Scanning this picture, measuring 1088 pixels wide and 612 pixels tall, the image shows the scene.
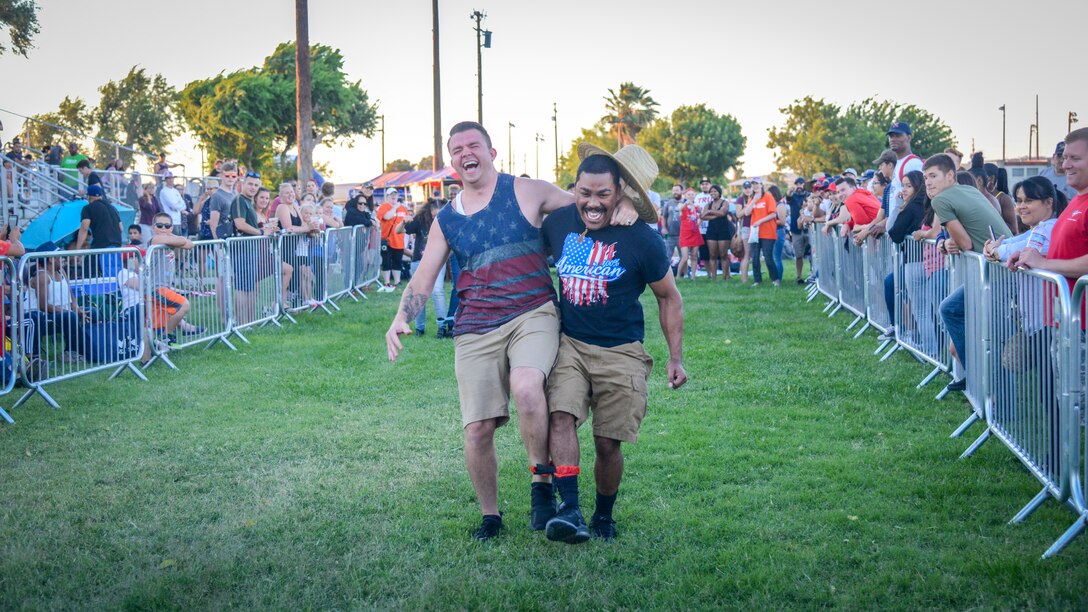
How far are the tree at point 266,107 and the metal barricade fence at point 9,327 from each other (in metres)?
45.3

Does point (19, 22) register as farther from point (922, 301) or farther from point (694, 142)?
point (694, 142)

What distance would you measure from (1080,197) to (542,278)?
9.38 ft

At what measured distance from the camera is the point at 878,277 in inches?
420

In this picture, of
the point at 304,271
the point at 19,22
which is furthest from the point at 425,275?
the point at 19,22

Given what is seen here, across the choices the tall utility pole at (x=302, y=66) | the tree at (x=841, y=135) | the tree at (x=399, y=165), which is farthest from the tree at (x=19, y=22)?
the tree at (x=399, y=165)

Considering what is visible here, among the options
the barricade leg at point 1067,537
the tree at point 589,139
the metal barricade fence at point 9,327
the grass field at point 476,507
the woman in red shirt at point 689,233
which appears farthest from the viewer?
the tree at point 589,139

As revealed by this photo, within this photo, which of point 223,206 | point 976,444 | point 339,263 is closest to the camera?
point 976,444

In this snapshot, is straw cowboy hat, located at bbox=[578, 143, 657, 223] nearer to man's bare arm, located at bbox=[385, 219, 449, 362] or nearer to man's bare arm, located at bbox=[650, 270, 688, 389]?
man's bare arm, located at bbox=[650, 270, 688, 389]

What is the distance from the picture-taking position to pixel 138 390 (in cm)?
859

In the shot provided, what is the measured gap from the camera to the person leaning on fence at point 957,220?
21.9 ft

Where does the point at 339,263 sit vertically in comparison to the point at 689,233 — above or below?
below

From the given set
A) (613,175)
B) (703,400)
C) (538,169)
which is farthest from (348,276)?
(538,169)

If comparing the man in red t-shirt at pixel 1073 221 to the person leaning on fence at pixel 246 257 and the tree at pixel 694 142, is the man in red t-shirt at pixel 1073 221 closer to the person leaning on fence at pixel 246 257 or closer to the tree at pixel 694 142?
the person leaning on fence at pixel 246 257

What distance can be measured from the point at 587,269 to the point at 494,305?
0.48 m
